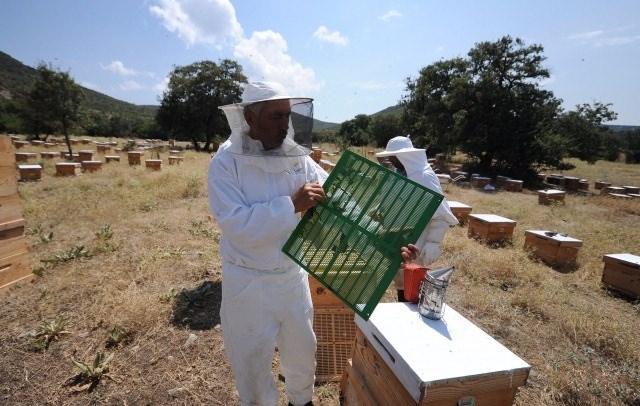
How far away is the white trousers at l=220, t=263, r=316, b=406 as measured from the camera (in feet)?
6.38

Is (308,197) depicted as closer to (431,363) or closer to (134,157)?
(431,363)

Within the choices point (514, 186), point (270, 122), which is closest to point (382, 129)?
point (514, 186)

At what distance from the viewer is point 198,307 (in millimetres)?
4145

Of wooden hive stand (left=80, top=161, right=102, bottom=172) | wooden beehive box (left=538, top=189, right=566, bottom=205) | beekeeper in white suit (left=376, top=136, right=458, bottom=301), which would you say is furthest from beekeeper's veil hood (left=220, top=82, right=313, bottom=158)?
wooden hive stand (left=80, top=161, right=102, bottom=172)

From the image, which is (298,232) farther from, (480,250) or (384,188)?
(480,250)

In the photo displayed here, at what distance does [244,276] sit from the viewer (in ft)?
6.32

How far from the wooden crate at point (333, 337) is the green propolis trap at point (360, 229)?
1.45 meters

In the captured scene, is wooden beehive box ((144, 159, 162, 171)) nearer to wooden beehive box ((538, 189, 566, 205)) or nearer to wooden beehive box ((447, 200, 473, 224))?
wooden beehive box ((447, 200, 473, 224))

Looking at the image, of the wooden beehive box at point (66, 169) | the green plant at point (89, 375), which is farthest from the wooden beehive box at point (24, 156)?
the green plant at point (89, 375)

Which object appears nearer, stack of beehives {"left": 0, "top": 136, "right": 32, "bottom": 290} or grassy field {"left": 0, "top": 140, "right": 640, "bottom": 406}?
grassy field {"left": 0, "top": 140, "right": 640, "bottom": 406}

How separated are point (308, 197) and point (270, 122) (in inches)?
19.0

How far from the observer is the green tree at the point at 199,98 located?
26.5 meters

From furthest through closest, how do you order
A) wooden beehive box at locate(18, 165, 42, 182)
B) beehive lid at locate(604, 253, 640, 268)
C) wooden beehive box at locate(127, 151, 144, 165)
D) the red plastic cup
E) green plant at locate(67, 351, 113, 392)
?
wooden beehive box at locate(127, 151, 144, 165) < wooden beehive box at locate(18, 165, 42, 182) < beehive lid at locate(604, 253, 640, 268) < green plant at locate(67, 351, 113, 392) < the red plastic cup

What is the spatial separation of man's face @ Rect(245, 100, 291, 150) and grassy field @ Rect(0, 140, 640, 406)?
216 cm
